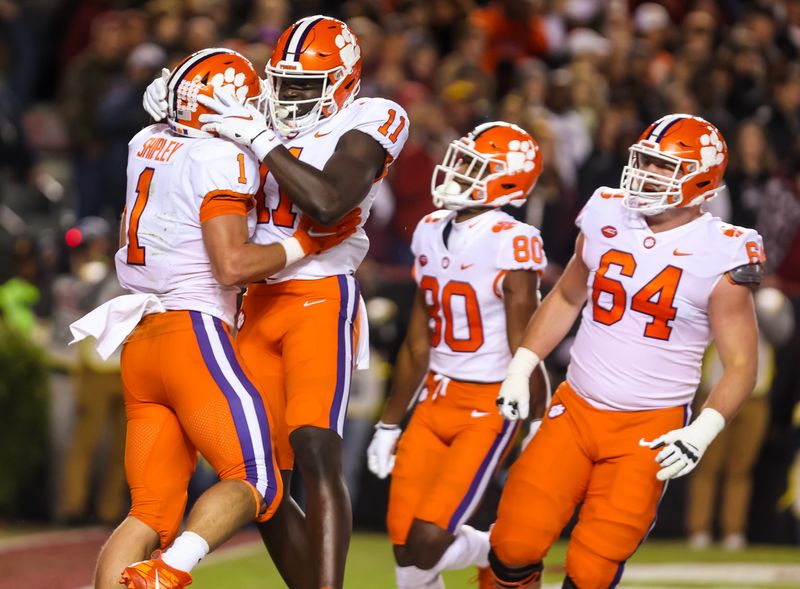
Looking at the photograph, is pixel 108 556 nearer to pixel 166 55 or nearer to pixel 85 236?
pixel 85 236

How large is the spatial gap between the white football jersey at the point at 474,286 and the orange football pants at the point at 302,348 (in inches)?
25.3

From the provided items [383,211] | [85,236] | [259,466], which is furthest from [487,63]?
[259,466]

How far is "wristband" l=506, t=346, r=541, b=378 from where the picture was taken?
4.99 m

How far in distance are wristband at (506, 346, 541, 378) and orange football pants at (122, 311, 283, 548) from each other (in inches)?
36.0

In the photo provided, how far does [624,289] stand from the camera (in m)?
4.82

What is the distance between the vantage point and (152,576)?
4188mm

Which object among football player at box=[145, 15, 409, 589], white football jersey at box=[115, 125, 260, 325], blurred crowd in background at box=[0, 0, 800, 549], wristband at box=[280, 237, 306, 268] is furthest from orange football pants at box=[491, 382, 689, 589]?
blurred crowd in background at box=[0, 0, 800, 549]

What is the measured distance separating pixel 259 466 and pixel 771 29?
788 centimetres

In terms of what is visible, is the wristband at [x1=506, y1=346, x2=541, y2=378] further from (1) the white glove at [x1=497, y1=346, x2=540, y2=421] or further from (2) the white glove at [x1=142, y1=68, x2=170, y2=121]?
(2) the white glove at [x1=142, y1=68, x2=170, y2=121]

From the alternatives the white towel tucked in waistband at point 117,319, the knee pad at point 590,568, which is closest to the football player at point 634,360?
the knee pad at point 590,568

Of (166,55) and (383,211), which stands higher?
Answer: (166,55)

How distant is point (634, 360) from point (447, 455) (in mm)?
929

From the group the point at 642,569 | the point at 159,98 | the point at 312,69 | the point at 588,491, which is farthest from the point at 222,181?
the point at 642,569

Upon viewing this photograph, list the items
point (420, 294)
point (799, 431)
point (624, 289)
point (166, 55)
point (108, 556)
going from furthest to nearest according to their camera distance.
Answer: point (166, 55) < point (799, 431) < point (420, 294) < point (624, 289) < point (108, 556)
